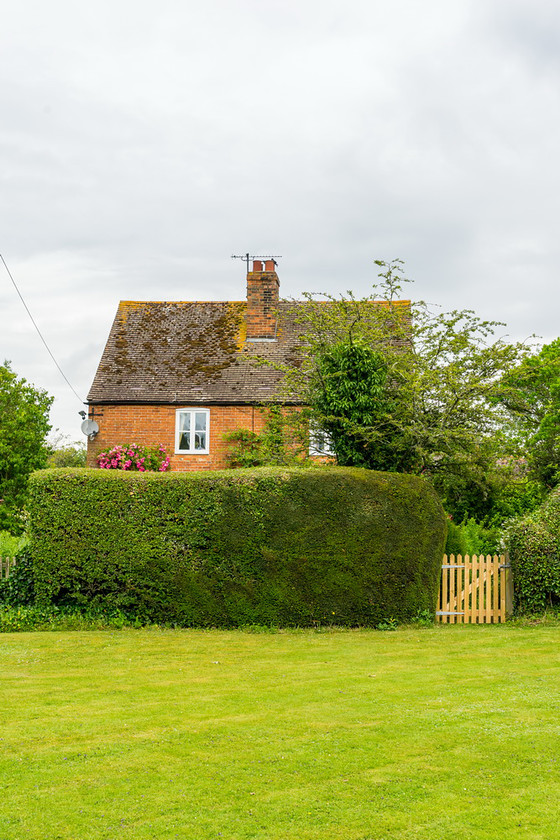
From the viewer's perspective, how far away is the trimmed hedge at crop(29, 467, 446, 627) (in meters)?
14.6

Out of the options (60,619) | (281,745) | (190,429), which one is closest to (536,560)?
(60,619)

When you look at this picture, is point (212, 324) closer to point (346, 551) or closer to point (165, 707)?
point (346, 551)

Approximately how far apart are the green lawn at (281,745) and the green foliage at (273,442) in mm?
8550

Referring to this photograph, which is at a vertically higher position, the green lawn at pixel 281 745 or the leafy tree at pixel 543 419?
the leafy tree at pixel 543 419

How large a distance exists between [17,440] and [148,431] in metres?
4.28

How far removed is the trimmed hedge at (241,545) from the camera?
14.6 m

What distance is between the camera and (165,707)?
8695 mm

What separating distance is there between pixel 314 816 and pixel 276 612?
9.23 meters

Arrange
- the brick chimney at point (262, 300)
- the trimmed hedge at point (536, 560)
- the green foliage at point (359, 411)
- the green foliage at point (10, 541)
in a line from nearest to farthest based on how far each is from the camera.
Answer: the trimmed hedge at point (536, 560), the green foliage at point (359, 411), the green foliage at point (10, 541), the brick chimney at point (262, 300)

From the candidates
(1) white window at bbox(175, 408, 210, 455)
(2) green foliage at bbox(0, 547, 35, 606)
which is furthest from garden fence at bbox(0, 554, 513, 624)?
(1) white window at bbox(175, 408, 210, 455)

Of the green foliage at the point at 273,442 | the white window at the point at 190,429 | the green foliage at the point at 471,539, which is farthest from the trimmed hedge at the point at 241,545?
the white window at the point at 190,429

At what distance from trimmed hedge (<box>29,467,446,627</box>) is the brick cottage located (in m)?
11.0

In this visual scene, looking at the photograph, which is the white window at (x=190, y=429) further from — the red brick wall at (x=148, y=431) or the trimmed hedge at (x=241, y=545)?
the trimmed hedge at (x=241, y=545)

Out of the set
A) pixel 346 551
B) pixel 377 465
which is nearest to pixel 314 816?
pixel 346 551
